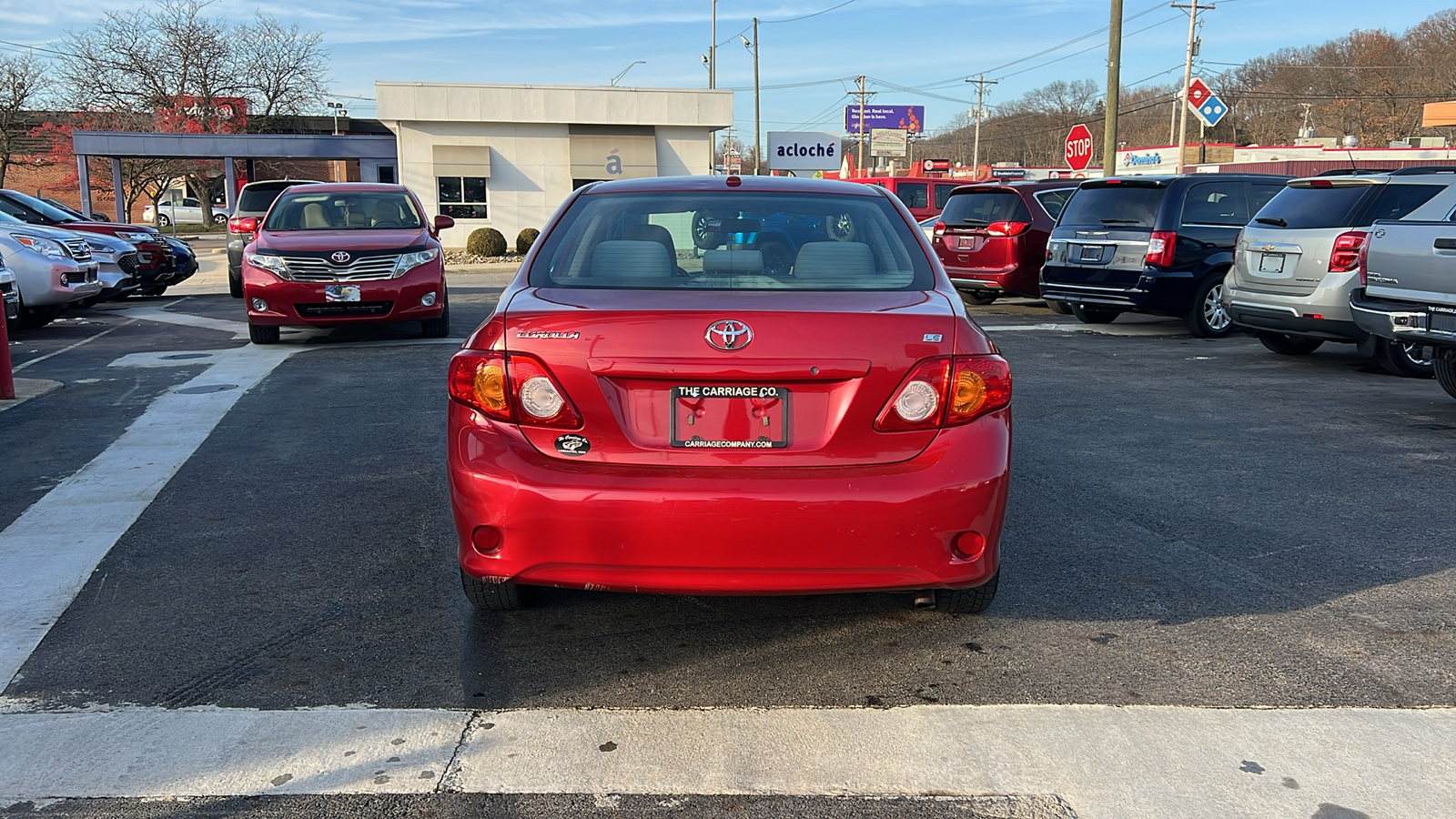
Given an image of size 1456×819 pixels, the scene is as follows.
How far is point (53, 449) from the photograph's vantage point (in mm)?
7027

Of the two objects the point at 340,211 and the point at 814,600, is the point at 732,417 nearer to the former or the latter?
the point at 814,600

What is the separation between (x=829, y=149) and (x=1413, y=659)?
45245mm

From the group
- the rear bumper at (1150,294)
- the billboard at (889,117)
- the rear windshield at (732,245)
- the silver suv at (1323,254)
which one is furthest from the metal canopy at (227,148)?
the billboard at (889,117)

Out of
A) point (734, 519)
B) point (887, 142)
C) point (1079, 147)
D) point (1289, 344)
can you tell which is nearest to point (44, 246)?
point (734, 519)

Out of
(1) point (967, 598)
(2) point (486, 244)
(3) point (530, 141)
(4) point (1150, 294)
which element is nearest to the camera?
(1) point (967, 598)

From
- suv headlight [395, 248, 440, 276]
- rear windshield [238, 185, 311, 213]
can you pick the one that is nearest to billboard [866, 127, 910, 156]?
rear windshield [238, 185, 311, 213]

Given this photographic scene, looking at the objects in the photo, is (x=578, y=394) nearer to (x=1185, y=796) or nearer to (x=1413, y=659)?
(x=1185, y=796)

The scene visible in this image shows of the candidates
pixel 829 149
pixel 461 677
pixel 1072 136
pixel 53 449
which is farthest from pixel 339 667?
pixel 829 149

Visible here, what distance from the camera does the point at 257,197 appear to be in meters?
22.3

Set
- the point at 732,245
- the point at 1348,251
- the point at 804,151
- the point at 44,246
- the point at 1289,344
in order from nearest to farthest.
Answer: the point at 732,245 < the point at 1348,251 < the point at 1289,344 < the point at 44,246 < the point at 804,151

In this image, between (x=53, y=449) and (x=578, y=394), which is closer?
(x=578, y=394)

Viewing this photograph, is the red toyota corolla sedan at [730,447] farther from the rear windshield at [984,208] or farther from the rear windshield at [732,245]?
the rear windshield at [984,208]

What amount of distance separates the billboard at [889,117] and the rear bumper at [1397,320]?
84.5m

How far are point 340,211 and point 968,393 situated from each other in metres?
10.6
